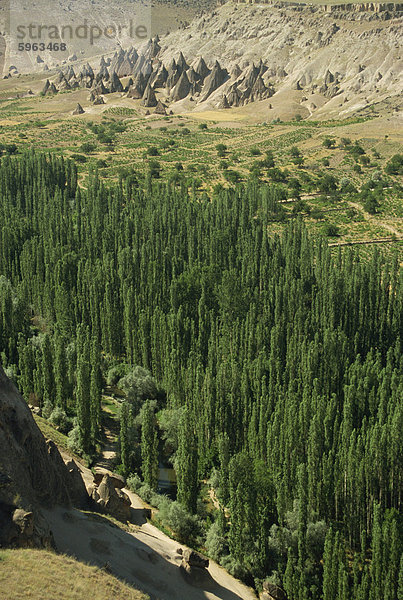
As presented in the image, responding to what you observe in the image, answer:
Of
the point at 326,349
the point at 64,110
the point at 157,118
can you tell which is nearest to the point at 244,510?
the point at 326,349

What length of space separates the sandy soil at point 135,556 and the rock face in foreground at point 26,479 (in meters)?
1.42

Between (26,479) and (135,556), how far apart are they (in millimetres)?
6482

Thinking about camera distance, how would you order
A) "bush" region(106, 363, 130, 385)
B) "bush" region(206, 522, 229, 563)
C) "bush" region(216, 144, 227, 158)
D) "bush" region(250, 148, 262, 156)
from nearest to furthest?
"bush" region(206, 522, 229, 563) → "bush" region(106, 363, 130, 385) → "bush" region(250, 148, 262, 156) → "bush" region(216, 144, 227, 158)

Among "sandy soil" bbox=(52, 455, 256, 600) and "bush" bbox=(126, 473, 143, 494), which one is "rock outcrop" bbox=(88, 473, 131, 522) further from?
"bush" bbox=(126, 473, 143, 494)

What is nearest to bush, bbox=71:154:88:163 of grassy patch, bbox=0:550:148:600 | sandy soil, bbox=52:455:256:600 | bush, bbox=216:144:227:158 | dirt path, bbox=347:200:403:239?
bush, bbox=216:144:227:158

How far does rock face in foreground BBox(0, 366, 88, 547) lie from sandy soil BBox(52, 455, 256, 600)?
1.42 meters

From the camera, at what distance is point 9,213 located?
306ft

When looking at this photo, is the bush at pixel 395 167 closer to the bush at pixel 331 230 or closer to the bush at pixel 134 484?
the bush at pixel 331 230

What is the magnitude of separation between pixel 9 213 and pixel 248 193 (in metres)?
33.7

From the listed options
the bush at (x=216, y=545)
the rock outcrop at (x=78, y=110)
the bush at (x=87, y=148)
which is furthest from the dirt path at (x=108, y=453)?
the rock outcrop at (x=78, y=110)

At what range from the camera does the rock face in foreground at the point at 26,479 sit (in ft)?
90.2

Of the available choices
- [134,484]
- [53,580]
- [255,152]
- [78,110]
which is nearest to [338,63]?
[255,152]

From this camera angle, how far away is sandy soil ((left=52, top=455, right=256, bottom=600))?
3080cm

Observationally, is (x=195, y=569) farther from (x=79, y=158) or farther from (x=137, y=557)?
(x=79, y=158)
